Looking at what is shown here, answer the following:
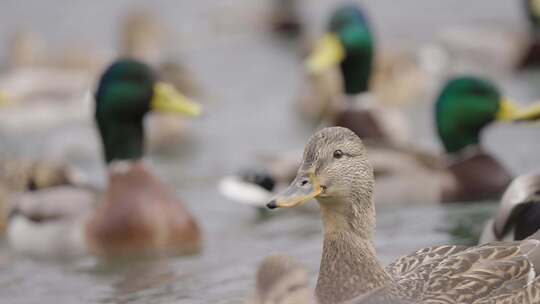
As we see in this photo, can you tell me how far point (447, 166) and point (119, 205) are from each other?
A: 2.33m

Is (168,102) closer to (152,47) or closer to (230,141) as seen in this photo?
(230,141)

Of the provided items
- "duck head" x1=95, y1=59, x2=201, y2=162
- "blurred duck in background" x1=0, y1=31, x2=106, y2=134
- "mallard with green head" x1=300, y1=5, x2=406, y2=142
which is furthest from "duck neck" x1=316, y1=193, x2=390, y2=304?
"blurred duck in background" x1=0, y1=31, x2=106, y2=134

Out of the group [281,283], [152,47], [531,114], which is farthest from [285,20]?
[281,283]

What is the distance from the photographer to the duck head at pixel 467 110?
9.57 m

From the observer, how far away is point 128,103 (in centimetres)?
903

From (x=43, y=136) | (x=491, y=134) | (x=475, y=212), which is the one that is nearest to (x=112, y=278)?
(x=475, y=212)

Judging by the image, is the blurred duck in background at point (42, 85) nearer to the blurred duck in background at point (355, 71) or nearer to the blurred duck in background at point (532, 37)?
the blurred duck in background at point (355, 71)

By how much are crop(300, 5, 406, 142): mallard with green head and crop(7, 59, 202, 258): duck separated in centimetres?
243

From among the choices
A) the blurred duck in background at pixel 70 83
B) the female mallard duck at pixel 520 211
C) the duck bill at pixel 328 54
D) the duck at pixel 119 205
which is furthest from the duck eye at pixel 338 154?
the blurred duck in background at pixel 70 83

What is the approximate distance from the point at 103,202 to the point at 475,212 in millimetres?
2335

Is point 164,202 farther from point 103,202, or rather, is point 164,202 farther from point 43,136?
A: point 43,136

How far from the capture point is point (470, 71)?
46.5 ft

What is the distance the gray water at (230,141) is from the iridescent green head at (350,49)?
3.12 feet

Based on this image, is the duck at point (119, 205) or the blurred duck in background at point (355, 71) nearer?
the duck at point (119, 205)
